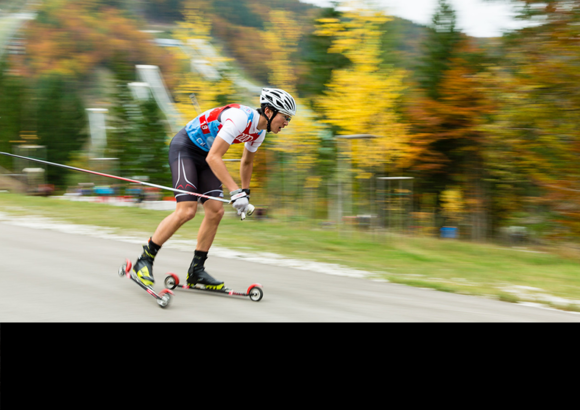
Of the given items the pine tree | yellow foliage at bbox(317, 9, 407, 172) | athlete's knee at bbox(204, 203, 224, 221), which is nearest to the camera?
athlete's knee at bbox(204, 203, 224, 221)

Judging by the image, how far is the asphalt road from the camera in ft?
13.4

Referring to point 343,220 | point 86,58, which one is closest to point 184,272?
point 343,220

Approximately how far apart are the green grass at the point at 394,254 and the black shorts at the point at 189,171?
2.48m

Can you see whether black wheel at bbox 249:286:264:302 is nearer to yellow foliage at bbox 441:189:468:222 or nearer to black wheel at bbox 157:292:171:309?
black wheel at bbox 157:292:171:309

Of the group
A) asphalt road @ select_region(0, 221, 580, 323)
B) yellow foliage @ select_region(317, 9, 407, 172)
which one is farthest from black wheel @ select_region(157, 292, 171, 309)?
yellow foliage @ select_region(317, 9, 407, 172)

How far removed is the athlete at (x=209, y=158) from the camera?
4.33 meters

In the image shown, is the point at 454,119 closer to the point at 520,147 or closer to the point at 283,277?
the point at 520,147

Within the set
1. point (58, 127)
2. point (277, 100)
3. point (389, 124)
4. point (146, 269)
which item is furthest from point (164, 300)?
point (58, 127)

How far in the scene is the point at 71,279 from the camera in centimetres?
506

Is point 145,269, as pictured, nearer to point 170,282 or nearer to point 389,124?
point 170,282

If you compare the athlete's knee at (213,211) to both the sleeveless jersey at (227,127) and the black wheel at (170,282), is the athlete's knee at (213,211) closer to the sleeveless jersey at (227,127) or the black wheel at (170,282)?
the sleeveless jersey at (227,127)

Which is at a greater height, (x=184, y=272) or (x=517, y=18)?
(x=517, y=18)

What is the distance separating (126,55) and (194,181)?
19.3 m

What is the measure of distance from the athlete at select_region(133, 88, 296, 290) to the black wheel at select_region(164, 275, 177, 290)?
0.14 meters
